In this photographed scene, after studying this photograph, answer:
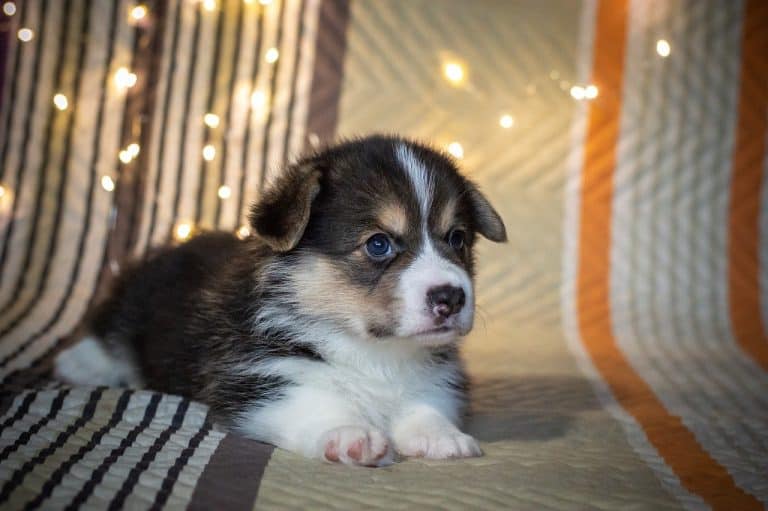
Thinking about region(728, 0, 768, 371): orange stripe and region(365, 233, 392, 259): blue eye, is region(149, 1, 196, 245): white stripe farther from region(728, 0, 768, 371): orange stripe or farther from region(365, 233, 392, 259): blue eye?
region(728, 0, 768, 371): orange stripe

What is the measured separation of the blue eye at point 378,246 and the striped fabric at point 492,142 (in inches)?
40.8

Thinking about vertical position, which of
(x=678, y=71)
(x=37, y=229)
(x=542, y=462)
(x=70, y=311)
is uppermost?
(x=678, y=71)

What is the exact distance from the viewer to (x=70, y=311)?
343cm

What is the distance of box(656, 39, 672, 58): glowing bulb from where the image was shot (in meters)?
3.99

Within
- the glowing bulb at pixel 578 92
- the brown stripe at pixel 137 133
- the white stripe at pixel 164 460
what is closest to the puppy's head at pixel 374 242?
the white stripe at pixel 164 460

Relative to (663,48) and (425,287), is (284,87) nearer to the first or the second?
(663,48)

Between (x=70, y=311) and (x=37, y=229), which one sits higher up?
(x=37, y=229)

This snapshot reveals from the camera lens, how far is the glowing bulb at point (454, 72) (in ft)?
12.9

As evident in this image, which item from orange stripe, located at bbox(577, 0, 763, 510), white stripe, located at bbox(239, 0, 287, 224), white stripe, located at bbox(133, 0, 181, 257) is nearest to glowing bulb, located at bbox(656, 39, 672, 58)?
orange stripe, located at bbox(577, 0, 763, 510)

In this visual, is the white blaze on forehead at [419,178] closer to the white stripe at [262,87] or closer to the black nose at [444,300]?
the black nose at [444,300]

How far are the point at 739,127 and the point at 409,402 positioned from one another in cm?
264

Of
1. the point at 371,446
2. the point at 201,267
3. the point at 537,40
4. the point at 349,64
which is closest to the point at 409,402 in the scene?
the point at 371,446

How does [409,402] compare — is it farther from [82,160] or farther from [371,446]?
[82,160]

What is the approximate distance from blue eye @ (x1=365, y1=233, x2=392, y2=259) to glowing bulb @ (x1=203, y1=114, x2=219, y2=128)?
1.87 meters
